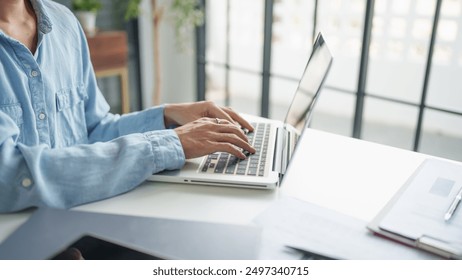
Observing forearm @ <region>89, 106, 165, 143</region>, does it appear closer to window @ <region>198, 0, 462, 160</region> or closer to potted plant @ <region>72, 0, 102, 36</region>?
window @ <region>198, 0, 462, 160</region>

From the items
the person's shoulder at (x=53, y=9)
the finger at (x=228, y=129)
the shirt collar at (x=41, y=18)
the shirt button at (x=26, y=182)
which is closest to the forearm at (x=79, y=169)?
the shirt button at (x=26, y=182)

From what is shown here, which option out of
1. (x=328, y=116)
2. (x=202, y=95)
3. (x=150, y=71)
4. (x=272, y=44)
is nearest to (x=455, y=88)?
(x=272, y=44)

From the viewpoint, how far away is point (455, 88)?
288cm

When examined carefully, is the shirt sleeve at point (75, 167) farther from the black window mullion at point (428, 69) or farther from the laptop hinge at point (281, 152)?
the black window mullion at point (428, 69)

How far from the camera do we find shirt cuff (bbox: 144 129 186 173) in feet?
3.01

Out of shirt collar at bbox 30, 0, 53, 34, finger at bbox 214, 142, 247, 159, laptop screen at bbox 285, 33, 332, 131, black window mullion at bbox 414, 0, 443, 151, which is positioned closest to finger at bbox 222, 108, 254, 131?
laptop screen at bbox 285, 33, 332, 131

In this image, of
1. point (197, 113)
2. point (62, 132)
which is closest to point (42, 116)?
point (62, 132)

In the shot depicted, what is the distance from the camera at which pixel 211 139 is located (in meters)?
0.97

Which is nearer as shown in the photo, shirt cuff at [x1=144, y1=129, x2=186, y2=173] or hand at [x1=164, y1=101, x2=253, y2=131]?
shirt cuff at [x1=144, y1=129, x2=186, y2=173]

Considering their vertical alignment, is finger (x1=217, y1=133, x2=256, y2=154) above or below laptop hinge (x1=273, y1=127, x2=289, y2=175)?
above

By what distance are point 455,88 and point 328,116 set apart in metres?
1.43

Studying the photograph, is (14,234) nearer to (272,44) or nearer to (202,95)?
(272,44)

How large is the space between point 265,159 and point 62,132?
49cm

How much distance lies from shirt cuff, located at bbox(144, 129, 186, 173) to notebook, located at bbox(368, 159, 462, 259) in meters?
0.38
